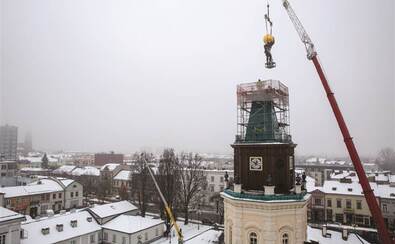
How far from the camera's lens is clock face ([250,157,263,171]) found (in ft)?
45.1

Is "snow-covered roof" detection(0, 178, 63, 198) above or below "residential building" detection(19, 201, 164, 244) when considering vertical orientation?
above

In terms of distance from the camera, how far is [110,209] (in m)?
39.8

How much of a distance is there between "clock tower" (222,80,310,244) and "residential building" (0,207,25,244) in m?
23.3

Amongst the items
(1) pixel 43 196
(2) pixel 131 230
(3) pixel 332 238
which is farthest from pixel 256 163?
(1) pixel 43 196

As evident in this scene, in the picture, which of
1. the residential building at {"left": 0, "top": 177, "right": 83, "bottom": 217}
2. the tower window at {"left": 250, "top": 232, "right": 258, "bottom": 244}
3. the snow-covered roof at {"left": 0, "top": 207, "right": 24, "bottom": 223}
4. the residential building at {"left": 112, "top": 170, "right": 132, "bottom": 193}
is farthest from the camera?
the residential building at {"left": 112, "top": 170, "right": 132, "bottom": 193}

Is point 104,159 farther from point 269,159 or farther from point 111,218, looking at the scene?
point 269,159

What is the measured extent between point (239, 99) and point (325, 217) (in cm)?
4330

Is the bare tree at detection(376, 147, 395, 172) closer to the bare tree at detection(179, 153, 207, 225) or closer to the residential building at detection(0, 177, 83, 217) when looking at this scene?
the bare tree at detection(179, 153, 207, 225)

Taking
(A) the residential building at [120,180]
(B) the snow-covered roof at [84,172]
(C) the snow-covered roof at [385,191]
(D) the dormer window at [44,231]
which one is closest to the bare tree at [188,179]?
(D) the dormer window at [44,231]

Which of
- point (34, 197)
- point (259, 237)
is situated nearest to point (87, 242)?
point (34, 197)

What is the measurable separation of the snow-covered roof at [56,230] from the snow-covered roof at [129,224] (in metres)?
1.90

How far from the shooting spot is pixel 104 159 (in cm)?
12400

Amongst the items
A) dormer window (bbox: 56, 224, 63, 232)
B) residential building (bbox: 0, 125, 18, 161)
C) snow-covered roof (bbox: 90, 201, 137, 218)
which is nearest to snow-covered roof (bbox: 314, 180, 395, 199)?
snow-covered roof (bbox: 90, 201, 137, 218)

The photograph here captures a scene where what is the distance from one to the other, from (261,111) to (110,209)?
108ft
